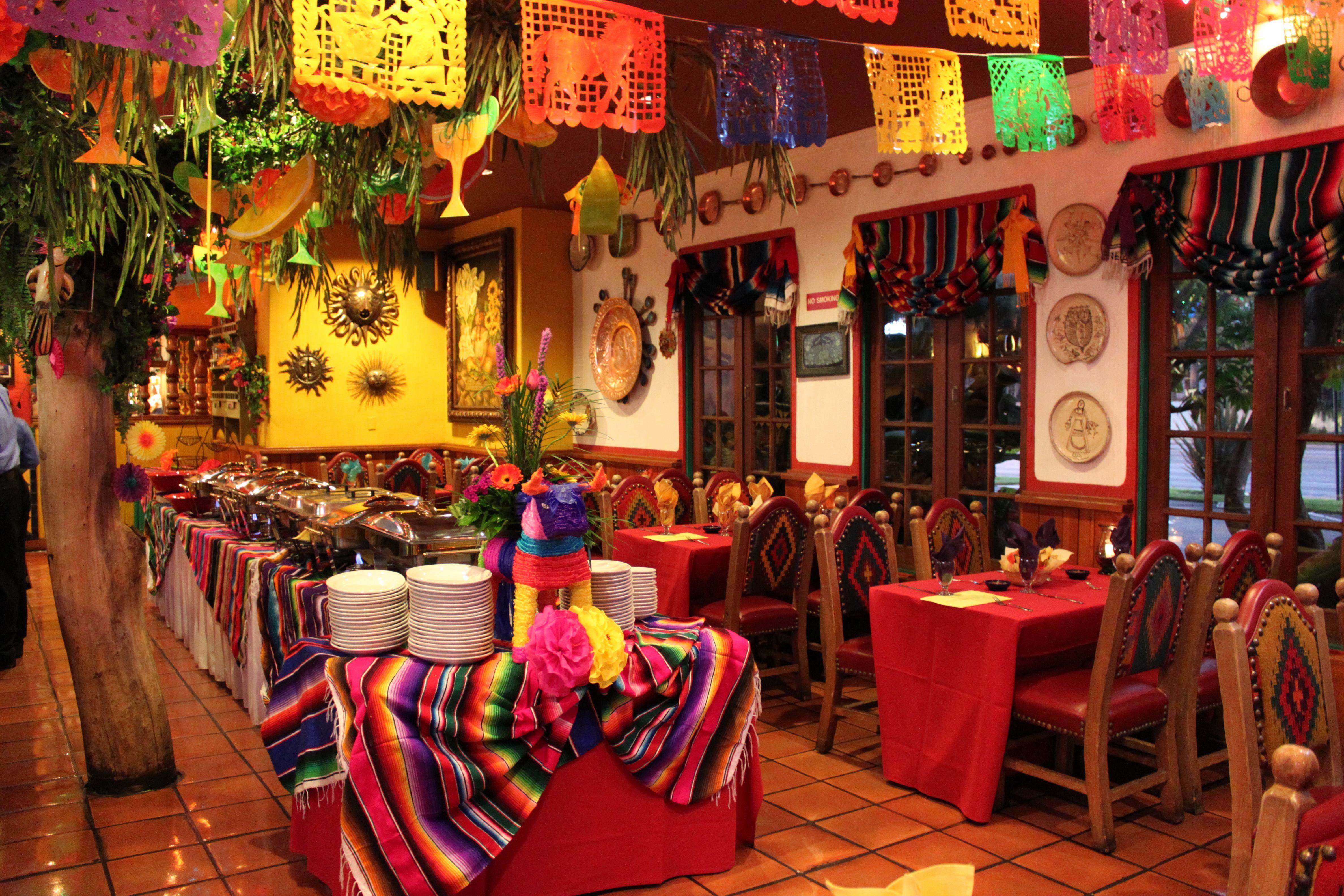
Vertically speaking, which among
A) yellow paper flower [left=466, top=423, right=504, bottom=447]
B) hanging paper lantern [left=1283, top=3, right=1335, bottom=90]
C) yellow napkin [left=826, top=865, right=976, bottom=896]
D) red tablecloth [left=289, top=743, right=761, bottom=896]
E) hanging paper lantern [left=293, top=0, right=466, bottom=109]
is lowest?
red tablecloth [left=289, top=743, right=761, bottom=896]

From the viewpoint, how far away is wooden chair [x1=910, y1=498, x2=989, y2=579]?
4.34m

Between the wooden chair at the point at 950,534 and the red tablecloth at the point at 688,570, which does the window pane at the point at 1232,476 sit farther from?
the red tablecloth at the point at 688,570

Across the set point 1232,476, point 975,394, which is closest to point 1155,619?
point 1232,476

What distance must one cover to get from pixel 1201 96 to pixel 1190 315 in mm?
1197

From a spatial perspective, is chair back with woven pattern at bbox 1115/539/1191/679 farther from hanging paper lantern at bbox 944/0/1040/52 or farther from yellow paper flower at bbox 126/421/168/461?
yellow paper flower at bbox 126/421/168/461

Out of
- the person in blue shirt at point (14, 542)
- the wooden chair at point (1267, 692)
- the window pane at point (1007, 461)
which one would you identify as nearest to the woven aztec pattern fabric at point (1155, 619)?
the wooden chair at point (1267, 692)

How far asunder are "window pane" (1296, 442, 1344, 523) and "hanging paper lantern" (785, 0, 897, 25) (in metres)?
3.00

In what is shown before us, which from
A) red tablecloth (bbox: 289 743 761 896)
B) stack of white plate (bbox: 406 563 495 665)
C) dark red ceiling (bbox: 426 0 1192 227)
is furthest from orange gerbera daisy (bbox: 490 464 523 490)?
dark red ceiling (bbox: 426 0 1192 227)

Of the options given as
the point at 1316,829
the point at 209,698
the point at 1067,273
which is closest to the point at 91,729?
the point at 209,698

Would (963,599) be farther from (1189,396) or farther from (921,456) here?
(921,456)

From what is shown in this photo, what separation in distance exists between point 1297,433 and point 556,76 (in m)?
3.71

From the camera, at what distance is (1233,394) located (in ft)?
15.9

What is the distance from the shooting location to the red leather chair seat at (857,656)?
3988 mm

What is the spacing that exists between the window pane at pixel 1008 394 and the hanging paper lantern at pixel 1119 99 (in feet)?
5.90
